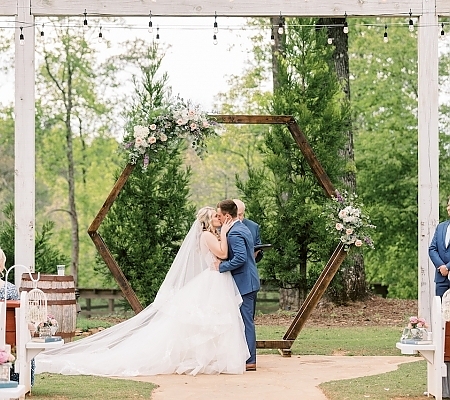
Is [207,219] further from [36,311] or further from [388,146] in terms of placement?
[388,146]

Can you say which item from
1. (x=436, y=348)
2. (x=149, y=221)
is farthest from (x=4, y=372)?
(x=149, y=221)

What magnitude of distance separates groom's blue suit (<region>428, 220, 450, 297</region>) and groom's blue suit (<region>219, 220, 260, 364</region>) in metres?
1.69

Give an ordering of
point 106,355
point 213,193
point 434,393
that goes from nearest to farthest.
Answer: point 434,393 → point 106,355 → point 213,193

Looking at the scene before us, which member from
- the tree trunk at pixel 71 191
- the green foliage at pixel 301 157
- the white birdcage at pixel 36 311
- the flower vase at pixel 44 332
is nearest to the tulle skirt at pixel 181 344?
the white birdcage at pixel 36 311

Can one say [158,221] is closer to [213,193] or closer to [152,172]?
[152,172]

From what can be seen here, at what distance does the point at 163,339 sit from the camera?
8.42 metres

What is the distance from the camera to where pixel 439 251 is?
9094mm

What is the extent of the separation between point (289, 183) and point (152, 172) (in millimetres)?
1963

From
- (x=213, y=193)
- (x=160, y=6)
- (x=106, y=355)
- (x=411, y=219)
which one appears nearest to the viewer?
(x=106, y=355)

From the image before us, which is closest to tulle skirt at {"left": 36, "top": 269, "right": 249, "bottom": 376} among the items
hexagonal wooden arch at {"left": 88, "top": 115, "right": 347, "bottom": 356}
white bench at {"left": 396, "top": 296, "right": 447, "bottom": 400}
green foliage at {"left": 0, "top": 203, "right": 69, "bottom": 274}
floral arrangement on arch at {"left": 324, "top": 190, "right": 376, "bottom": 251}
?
hexagonal wooden arch at {"left": 88, "top": 115, "right": 347, "bottom": 356}

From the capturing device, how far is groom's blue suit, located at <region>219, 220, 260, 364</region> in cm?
860

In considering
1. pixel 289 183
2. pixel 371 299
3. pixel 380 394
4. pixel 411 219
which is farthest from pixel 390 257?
pixel 380 394

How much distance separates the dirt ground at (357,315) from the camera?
1375 centimetres

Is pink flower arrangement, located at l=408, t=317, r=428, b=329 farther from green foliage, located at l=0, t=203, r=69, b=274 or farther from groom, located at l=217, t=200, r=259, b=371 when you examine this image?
green foliage, located at l=0, t=203, r=69, b=274
